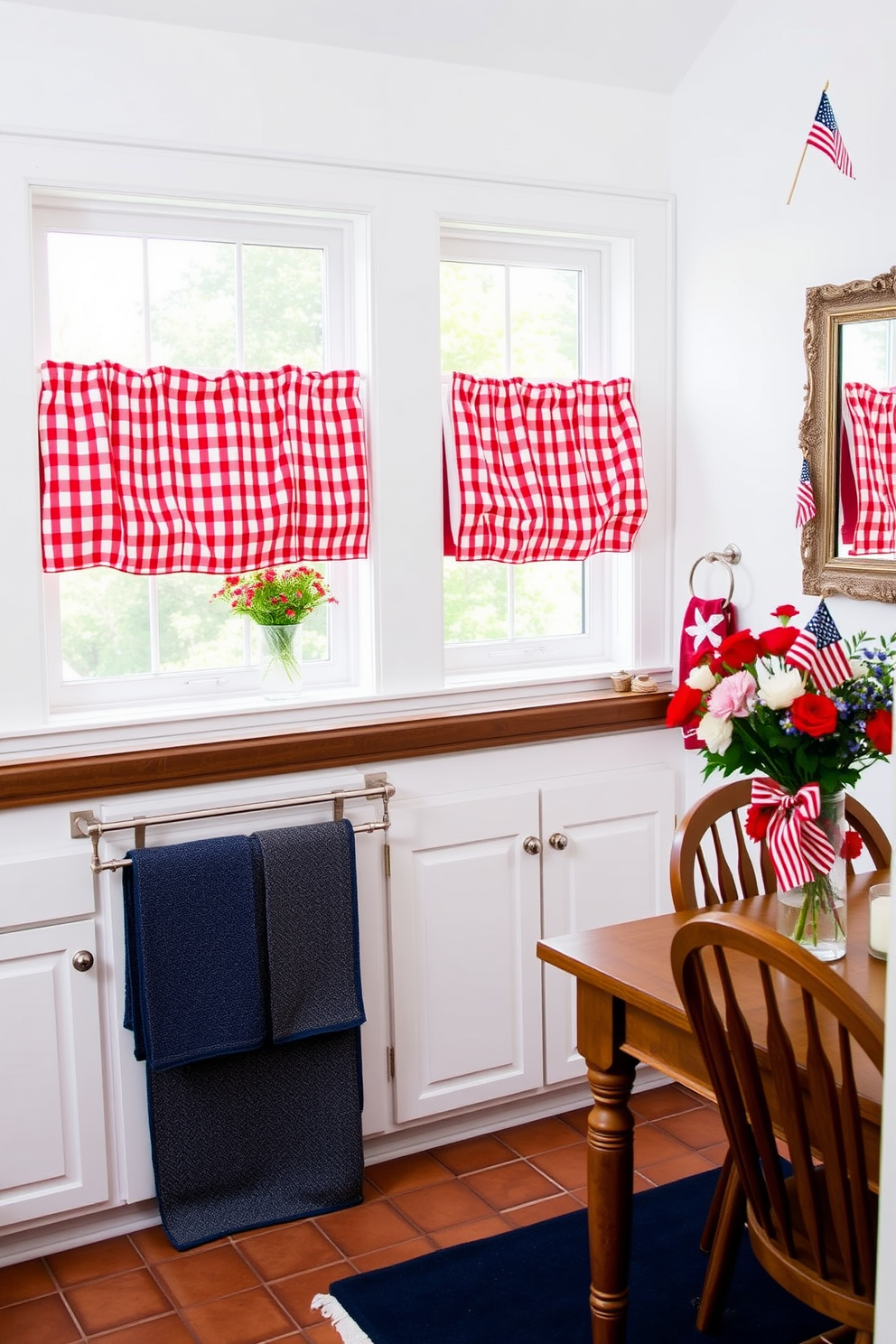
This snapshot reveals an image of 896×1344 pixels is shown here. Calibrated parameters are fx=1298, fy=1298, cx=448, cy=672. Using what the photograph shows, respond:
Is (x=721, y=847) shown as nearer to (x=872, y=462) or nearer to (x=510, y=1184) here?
(x=872, y=462)

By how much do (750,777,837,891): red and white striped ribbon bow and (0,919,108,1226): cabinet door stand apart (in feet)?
4.53

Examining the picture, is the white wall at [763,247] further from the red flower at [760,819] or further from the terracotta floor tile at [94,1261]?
the terracotta floor tile at [94,1261]

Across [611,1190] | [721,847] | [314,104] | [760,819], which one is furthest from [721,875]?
[314,104]

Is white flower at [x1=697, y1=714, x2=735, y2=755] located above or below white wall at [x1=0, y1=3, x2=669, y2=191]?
below

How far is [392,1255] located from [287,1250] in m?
0.21

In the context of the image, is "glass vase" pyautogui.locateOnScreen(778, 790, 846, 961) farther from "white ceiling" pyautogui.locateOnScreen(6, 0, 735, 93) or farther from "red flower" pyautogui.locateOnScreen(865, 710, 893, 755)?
"white ceiling" pyautogui.locateOnScreen(6, 0, 735, 93)

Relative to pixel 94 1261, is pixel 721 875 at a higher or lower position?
higher

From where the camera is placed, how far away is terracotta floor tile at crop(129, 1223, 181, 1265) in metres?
2.58

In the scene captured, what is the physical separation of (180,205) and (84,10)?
0.39 m

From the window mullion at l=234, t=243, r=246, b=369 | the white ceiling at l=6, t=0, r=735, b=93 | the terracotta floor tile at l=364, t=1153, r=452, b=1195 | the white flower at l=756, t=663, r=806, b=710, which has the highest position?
the white ceiling at l=6, t=0, r=735, b=93

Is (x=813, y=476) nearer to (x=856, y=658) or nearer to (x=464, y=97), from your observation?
(x=856, y=658)

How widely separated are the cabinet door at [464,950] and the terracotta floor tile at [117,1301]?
2.19ft

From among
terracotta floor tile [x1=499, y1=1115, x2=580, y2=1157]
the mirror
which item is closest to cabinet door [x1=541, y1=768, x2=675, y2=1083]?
terracotta floor tile [x1=499, y1=1115, x2=580, y2=1157]

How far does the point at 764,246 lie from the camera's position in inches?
114
